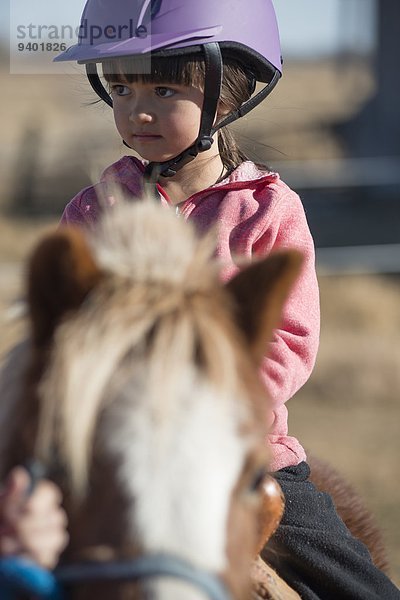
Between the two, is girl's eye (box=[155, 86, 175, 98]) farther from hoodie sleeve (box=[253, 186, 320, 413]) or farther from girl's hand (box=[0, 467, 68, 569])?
girl's hand (box=[0, 467, 68, 569])

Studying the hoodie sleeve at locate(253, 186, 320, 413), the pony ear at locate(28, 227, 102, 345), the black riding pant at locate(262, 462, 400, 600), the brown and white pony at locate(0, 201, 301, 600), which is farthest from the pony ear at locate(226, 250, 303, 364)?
the black riding pant at locate(262, 462, 400, 600)

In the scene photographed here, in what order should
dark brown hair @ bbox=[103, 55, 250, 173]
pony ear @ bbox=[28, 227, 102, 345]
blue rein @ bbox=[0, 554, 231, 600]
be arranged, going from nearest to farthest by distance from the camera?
→ blue rein @ bbox=[0, 554, 231, 600], pony ear @ bbox=[28, 227, 102, 345], dark brown hair @ bbox=[103, 55, 250, 173]

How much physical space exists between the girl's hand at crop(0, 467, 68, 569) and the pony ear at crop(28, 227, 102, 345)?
25 cm

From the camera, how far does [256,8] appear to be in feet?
9.00

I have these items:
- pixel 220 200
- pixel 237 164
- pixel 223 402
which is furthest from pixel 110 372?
pixel 237 164

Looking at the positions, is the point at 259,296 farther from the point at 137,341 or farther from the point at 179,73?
the point at 179,73

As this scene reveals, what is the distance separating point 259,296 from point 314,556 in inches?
38.8

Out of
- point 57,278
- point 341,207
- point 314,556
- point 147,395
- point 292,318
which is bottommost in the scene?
point 341,207

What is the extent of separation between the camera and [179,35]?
2.60 m

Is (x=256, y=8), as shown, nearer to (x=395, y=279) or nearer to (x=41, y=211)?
(x=395, y=279)

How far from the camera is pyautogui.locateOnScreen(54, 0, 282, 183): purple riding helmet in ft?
8.51

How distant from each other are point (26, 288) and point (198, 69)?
125 cm

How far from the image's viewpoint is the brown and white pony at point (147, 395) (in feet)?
4.57

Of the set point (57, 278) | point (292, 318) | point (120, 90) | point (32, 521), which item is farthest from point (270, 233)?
point (32, 521)
